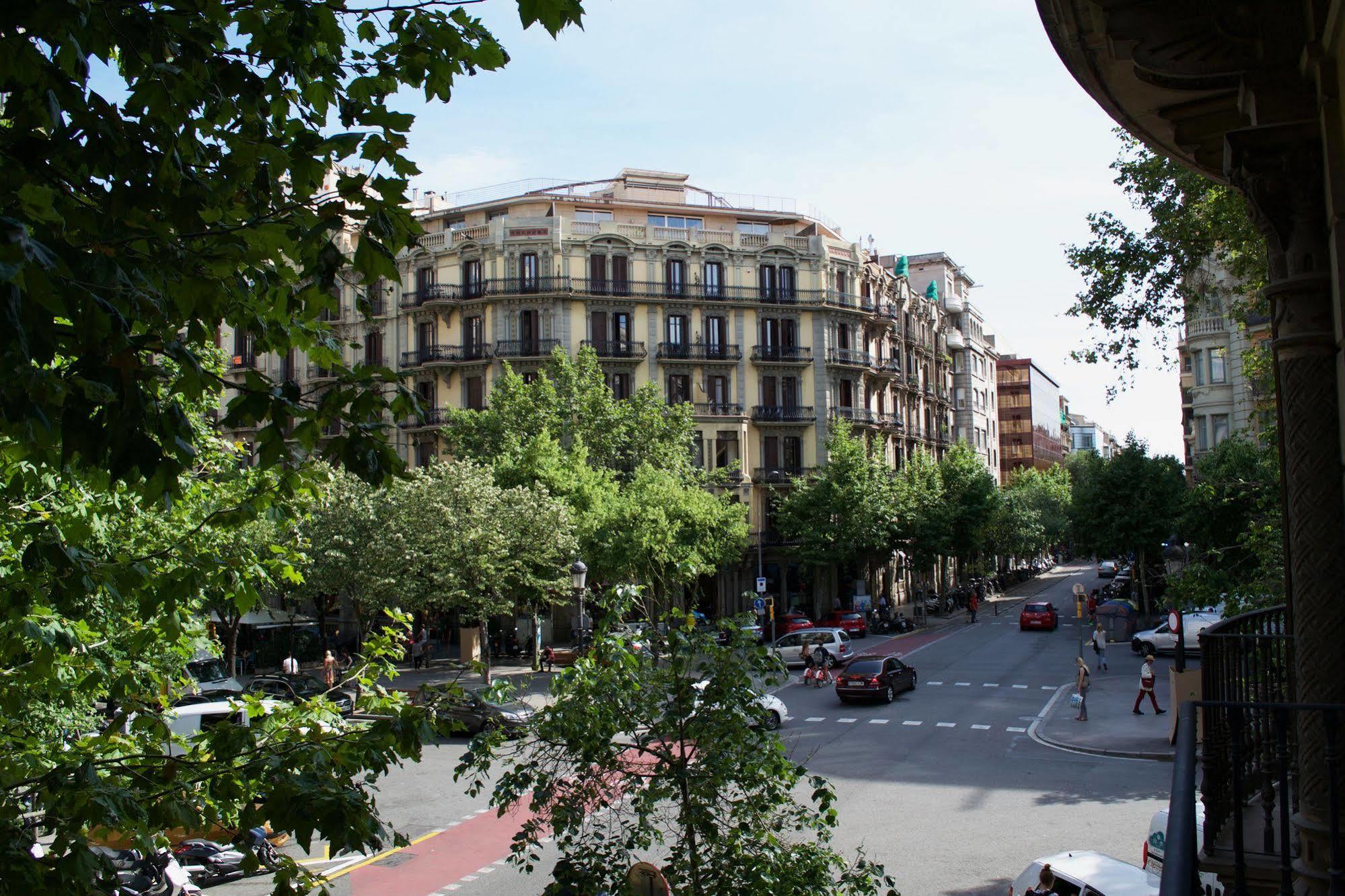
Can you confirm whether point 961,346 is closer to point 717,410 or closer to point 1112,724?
point 717,410

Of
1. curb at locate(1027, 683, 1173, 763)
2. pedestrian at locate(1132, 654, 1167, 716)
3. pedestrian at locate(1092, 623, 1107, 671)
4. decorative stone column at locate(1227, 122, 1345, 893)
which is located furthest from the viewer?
pedestrian at locate(1092, 623, 1107, 671)

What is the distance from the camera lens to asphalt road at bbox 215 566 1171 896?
1441 cm

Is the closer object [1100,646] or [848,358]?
[1100,646]

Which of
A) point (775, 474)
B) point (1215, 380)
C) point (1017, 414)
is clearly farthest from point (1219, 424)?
point (1017, 414)

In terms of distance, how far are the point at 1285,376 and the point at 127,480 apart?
589cm

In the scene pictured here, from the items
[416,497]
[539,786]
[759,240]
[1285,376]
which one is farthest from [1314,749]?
[759,240]

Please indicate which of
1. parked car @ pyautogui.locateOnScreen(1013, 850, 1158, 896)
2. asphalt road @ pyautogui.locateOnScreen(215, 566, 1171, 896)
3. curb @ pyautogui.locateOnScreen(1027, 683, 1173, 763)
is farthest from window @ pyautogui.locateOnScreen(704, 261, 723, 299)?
parked car @ pyautogui.locateOnScreen(1013, 850, 1158, 896)

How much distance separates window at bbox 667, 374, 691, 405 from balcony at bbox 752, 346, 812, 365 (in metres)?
3.68

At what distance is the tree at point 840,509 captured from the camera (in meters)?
47.4

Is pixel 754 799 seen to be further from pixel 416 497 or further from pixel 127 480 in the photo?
pixel 416 497

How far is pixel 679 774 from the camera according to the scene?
857 centimetres

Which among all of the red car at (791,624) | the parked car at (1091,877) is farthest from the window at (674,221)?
the parked car at (1091,877)

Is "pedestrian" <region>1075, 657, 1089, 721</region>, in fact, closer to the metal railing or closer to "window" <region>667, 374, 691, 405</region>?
"window" <region>667, 374, 691, 405</region>

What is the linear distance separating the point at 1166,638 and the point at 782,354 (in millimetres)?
24447
